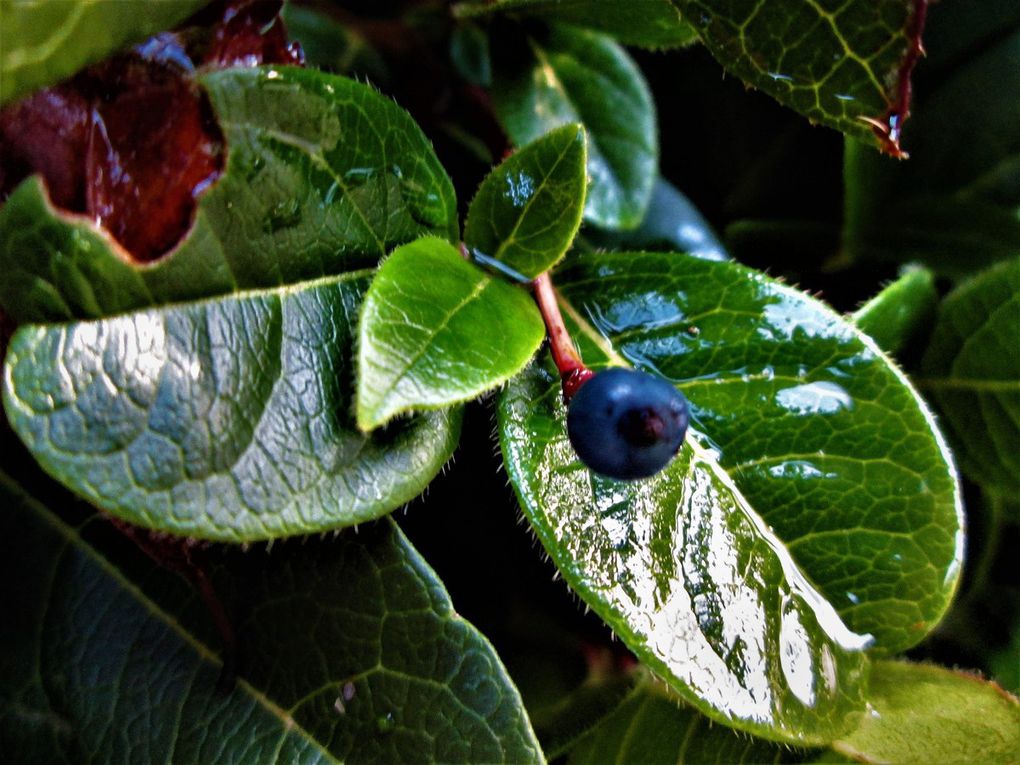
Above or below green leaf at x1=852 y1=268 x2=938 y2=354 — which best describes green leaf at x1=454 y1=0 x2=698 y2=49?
above

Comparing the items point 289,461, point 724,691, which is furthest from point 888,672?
point 289,461

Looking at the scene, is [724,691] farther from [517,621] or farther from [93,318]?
[93,318]

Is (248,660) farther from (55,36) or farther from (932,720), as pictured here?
(932,720)

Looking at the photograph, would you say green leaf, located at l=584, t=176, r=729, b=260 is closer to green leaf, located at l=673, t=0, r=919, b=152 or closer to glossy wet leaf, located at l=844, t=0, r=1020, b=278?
glossy wet leaf, located at l=844, t=0, r=1020, b=278

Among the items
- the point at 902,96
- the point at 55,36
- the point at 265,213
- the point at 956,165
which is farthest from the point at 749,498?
the point at 956,165

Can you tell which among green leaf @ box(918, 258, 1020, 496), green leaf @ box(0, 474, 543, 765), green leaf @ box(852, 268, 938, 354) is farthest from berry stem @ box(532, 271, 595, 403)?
green leaf @ box(918, 258, 1020, 496)

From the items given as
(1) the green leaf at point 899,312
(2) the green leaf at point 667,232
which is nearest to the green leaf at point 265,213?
(2) the green leaf at point 667,232
